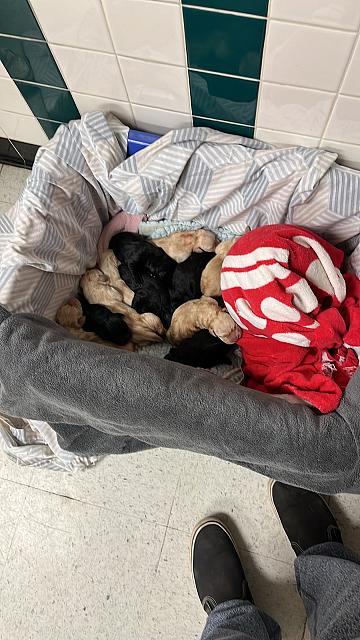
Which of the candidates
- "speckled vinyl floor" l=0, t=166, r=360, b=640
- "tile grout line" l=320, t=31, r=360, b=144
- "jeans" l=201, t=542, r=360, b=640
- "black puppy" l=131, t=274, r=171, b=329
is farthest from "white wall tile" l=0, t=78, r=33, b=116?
"jeans" l=201, t=542, r=360, b=640

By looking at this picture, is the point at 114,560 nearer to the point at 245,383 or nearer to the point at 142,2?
the point at 245,383

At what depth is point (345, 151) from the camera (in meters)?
1.02

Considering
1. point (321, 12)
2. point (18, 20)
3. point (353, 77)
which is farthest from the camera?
point (18, 20)

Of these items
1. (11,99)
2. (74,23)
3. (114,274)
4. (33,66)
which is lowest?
(114,274)

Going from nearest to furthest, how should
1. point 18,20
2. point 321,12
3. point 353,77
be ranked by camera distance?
point 321,12, point 353,77, point 18,20

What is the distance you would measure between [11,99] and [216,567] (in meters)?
1.35

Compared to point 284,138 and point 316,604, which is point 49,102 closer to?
point 284,138

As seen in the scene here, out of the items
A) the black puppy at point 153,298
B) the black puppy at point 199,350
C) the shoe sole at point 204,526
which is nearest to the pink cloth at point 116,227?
the black puppy at point 153,298

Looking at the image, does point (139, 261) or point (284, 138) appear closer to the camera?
point (284, 138)

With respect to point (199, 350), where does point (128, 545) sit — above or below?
below

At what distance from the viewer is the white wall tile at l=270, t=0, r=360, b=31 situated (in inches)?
27.1

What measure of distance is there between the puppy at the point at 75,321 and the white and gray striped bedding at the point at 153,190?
0.03 metres

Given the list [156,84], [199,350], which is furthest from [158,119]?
[199,350]

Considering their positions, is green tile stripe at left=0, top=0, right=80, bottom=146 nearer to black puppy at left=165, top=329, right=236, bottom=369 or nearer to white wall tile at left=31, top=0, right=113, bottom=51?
white wall tile at left=31, top=0, right=113, bottom=51
